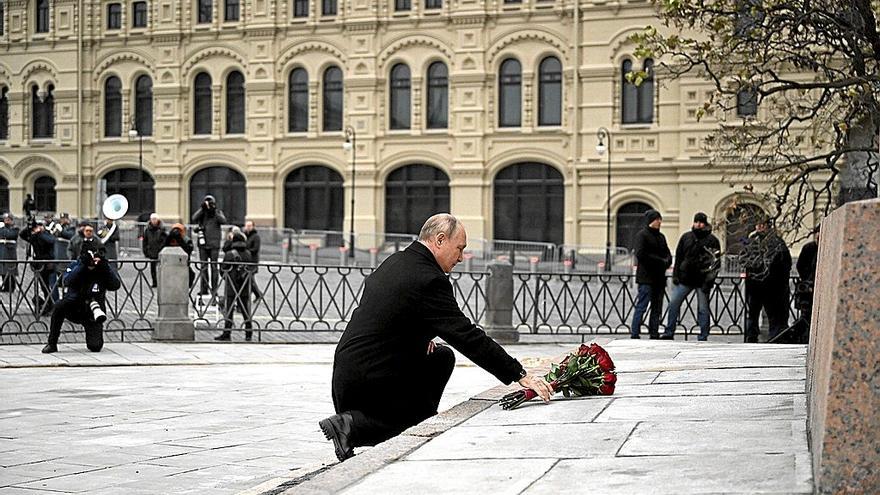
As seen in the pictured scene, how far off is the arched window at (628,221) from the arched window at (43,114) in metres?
24.7

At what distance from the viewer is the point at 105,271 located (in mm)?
15969

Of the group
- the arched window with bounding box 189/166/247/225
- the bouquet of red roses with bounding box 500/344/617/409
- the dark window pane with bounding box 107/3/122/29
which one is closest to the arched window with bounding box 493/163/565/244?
the arched window with bounding box 189/166/247/225

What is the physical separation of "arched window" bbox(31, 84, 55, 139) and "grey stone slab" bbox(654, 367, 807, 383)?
166ft

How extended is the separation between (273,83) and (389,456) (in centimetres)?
4653

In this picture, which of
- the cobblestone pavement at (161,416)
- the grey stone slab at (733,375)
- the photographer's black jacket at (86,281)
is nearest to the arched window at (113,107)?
the cobblestone pavement at (161,416)

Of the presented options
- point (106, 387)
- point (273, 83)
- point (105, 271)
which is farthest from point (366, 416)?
point (273, 83)

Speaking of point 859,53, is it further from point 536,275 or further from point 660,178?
point 660,178

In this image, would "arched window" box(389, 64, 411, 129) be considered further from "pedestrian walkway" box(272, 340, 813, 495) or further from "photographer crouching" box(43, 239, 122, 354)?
"pedestrian walkway" box(272, 340, 813, 495)

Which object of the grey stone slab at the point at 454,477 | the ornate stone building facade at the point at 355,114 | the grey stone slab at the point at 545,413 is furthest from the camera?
the ornate stone building facade at the point at 355,114

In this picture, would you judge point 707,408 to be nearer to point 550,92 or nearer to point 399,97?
point 550,92

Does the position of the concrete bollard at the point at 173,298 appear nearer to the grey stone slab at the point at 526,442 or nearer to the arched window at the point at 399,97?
the grey stone slab at the point at 526,442

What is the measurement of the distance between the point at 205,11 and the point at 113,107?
5763 mm

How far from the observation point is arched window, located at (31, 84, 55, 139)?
56.2m

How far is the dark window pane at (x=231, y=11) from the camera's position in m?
52.8
